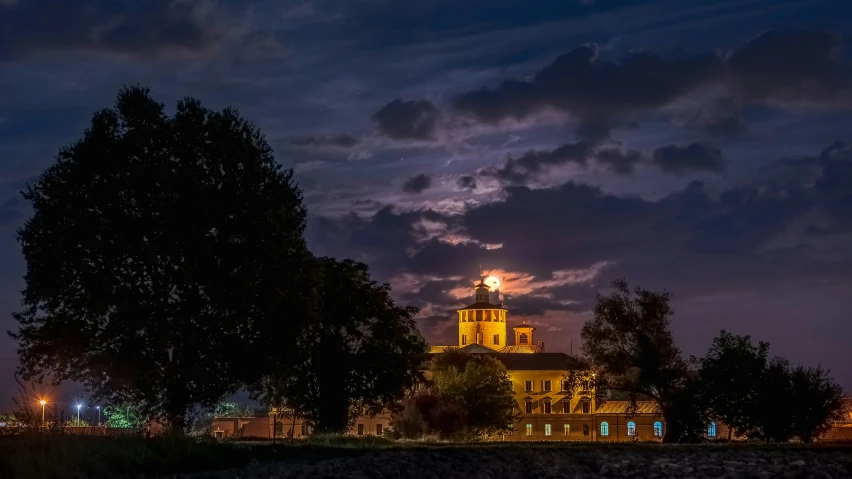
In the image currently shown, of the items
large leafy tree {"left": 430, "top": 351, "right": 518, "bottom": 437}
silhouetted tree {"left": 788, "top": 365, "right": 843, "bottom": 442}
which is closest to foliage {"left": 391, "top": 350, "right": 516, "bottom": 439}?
large leafy tree {"left": 430, "top": 351, "right": 518, "bottom": 437}

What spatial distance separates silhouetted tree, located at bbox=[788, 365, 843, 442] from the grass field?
34608mm

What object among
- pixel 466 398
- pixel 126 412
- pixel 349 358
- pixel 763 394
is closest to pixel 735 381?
pixel 763 394

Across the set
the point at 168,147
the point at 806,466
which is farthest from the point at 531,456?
the point at 168,147

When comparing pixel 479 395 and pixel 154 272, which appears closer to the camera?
pixel 154 272

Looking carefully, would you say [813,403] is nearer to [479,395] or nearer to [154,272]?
[154,272]

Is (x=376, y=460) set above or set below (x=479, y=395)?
above

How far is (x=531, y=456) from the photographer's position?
28406 mm

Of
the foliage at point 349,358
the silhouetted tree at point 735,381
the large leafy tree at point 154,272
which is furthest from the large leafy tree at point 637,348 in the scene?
the large leafy tree at point 154,272

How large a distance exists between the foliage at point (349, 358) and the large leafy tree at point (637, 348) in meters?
24.8

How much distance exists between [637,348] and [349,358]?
100ft

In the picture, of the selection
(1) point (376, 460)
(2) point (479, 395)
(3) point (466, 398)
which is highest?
(1) point (376, 460)

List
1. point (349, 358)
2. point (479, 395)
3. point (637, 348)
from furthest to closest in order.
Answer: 1. point (479, 395)
2. point (637, 348)
3. point (349, 358)

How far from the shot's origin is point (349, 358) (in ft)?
200

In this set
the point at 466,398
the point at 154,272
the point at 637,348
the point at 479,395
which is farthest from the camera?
the point at 479,395
